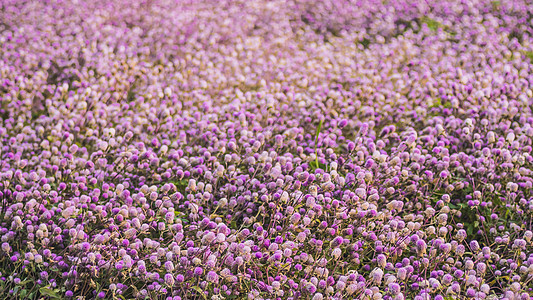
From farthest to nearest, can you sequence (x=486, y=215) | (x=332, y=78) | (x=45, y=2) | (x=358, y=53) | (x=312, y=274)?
(x=45, y=2), (x=358, y=53), (x=332, y=78), (x=486, y=215), (x=312, y=274)

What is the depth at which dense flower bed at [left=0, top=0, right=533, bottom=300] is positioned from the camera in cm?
292

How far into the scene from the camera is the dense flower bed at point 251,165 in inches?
115

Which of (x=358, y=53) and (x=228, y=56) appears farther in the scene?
(x=358, y=53)

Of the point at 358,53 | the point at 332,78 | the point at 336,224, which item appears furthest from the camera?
the point at 358,53

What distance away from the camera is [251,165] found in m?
3.79

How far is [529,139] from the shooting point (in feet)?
13.3

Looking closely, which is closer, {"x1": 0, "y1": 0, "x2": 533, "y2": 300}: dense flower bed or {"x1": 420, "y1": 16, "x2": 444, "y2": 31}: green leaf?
{"x1": 0, "y1": 0, "x2": 533, "y2": 300}: dense flower bed

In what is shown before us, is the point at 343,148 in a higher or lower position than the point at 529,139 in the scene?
lower

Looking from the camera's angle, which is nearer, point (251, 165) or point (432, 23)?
→ point (251, 165)

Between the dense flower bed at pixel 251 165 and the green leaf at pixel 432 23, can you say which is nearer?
the dense flower bed at pixel 251 165

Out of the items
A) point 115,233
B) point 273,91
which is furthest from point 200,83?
point 115,233

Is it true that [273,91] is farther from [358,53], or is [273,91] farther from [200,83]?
[358,53]

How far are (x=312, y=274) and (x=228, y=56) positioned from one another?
3871 mm

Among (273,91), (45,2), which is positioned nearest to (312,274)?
(273,91)
